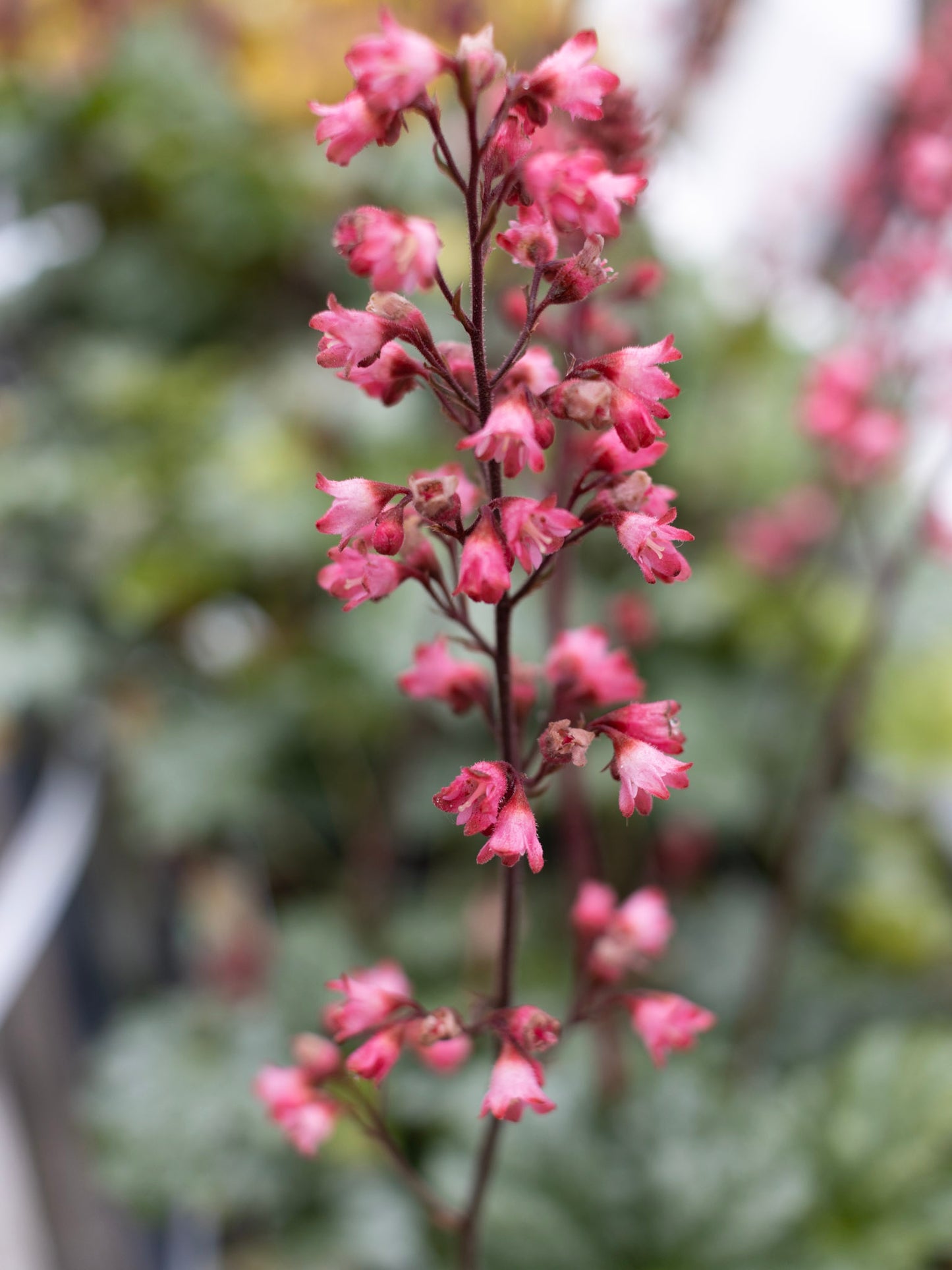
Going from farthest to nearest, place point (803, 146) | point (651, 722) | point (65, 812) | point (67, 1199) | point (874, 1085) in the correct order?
1. point (803, 146)
2. point (65, 812)
3. point (67, 1199)
4. point (874, 1085)
5. point (651, 722)

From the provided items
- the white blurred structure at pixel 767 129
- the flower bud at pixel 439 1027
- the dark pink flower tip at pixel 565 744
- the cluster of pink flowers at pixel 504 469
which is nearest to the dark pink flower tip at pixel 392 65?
the cluster of pink flowers at pixel 504 469

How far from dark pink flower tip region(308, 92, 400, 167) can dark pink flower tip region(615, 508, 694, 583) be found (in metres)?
0.17

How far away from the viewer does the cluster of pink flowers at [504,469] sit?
348mm

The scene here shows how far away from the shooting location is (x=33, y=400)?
1.68 metres

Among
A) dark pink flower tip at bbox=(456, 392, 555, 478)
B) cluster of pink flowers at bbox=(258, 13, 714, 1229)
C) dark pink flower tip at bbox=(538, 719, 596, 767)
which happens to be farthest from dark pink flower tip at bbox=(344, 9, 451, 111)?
dark pink flower tip at bbox=(538, 719, 596, 767)

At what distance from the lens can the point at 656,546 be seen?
396mm

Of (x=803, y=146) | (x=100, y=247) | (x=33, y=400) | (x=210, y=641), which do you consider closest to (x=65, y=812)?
(x=210, y=641)

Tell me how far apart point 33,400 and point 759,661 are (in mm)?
1273

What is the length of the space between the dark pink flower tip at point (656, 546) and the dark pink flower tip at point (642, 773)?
0.08 metres

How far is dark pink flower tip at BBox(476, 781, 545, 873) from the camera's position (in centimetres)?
39

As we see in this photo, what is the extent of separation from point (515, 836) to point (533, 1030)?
107 mm

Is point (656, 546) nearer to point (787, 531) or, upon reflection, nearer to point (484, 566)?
point (484, 566)

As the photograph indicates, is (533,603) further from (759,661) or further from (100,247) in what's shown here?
(100,247)

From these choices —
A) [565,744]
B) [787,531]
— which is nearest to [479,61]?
[565,744]
